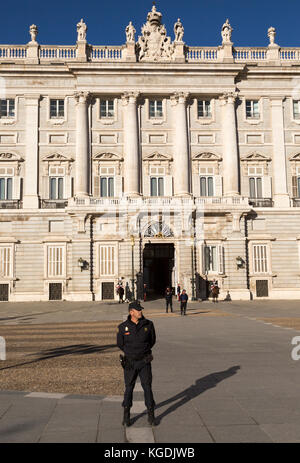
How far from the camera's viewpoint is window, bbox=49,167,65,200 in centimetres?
3947

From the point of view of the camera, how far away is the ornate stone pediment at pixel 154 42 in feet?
134

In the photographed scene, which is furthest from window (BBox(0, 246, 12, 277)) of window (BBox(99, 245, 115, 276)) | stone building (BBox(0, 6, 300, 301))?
window (BBox(99, 245, 115, 276))

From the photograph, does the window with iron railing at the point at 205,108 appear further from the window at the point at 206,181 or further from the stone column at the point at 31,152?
the stone column at the point at 31,152

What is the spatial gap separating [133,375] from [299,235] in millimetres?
35183

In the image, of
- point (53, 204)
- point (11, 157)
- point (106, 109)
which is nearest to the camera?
point (53, 204)

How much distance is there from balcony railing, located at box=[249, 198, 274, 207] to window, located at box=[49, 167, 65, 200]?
59.6 feet

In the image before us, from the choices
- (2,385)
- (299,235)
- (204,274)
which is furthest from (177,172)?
(2,385)

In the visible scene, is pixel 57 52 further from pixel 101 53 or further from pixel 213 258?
pixel 213 258

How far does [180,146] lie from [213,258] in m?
11.1

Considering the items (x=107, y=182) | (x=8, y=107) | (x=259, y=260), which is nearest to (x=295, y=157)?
(x=259, y=260)

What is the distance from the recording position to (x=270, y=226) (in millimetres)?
39281

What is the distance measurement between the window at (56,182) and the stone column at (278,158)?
20.4 metres

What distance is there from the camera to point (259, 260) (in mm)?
38812

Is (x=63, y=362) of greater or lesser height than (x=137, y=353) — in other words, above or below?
below
